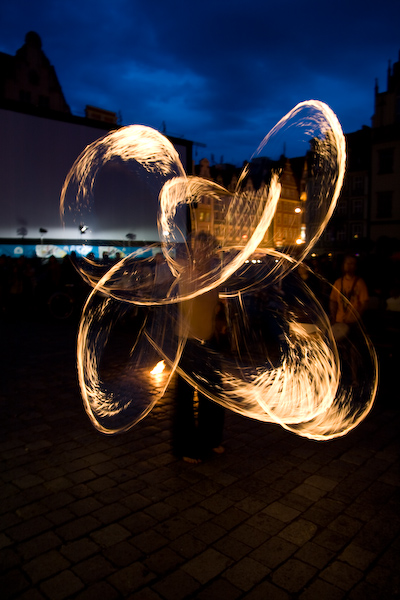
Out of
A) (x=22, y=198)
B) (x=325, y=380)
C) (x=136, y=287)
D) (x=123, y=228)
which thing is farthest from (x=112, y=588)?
(x=22, y=198)

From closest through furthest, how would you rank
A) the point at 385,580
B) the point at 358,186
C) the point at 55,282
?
1. the point at 385,580
2. the point at 55,282
3. the point at 358,186

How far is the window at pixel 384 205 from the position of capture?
1304 inches

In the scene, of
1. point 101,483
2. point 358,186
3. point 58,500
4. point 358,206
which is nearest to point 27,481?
point 58,500

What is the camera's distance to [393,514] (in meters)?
2.98

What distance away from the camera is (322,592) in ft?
7.48

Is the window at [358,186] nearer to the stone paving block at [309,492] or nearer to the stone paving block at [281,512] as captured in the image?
the stone paving block at [309,492]

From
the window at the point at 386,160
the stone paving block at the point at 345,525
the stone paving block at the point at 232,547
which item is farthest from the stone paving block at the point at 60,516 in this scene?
the window at the point at 386,160

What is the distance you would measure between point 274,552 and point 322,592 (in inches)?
14.4

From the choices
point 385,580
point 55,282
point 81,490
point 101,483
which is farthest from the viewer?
point 55,282

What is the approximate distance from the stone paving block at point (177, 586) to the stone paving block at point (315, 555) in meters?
0.64

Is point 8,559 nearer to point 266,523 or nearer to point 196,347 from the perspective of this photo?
point 266,523

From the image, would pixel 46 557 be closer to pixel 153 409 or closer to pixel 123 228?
pixel 153 409

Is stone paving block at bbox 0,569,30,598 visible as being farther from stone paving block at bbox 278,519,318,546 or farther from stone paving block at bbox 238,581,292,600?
stone paving block at bbox 278,519,318,546

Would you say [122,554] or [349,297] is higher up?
[349,297]
